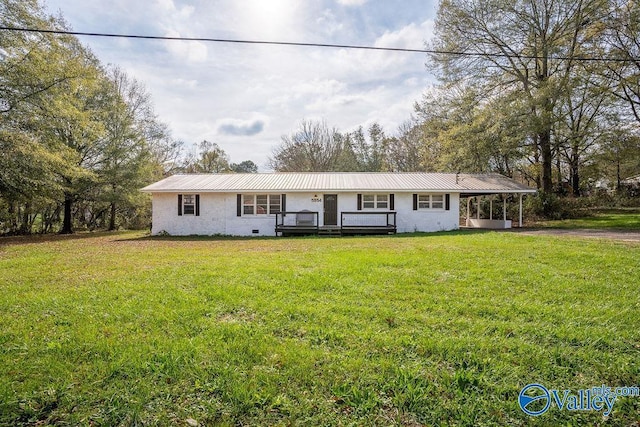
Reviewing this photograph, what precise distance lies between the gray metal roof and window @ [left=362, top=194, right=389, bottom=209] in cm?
53

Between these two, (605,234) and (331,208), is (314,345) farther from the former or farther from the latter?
(605,234)

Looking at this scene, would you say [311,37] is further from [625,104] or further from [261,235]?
[625,104]

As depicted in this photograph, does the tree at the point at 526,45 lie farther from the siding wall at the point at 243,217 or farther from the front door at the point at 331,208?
the front door at the point at 331,208

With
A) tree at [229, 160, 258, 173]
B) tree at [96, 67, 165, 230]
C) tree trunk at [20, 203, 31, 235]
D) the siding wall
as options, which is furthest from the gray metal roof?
tree at [229, 160, 258, 173]

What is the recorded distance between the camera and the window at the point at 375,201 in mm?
16891

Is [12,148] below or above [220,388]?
above

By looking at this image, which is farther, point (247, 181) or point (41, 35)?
point (247, 181)

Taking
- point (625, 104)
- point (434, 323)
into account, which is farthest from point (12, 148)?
point (625, 104)

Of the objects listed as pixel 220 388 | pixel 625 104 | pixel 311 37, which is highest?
pixel 625 104

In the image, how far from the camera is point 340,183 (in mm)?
17391

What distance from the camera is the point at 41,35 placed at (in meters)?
14.0

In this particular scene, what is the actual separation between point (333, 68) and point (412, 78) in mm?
3374

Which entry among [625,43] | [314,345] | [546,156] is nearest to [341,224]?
[314,345]

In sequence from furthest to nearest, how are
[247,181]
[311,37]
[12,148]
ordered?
1. [247,181]
2. [12,148]
3. [311,37]
